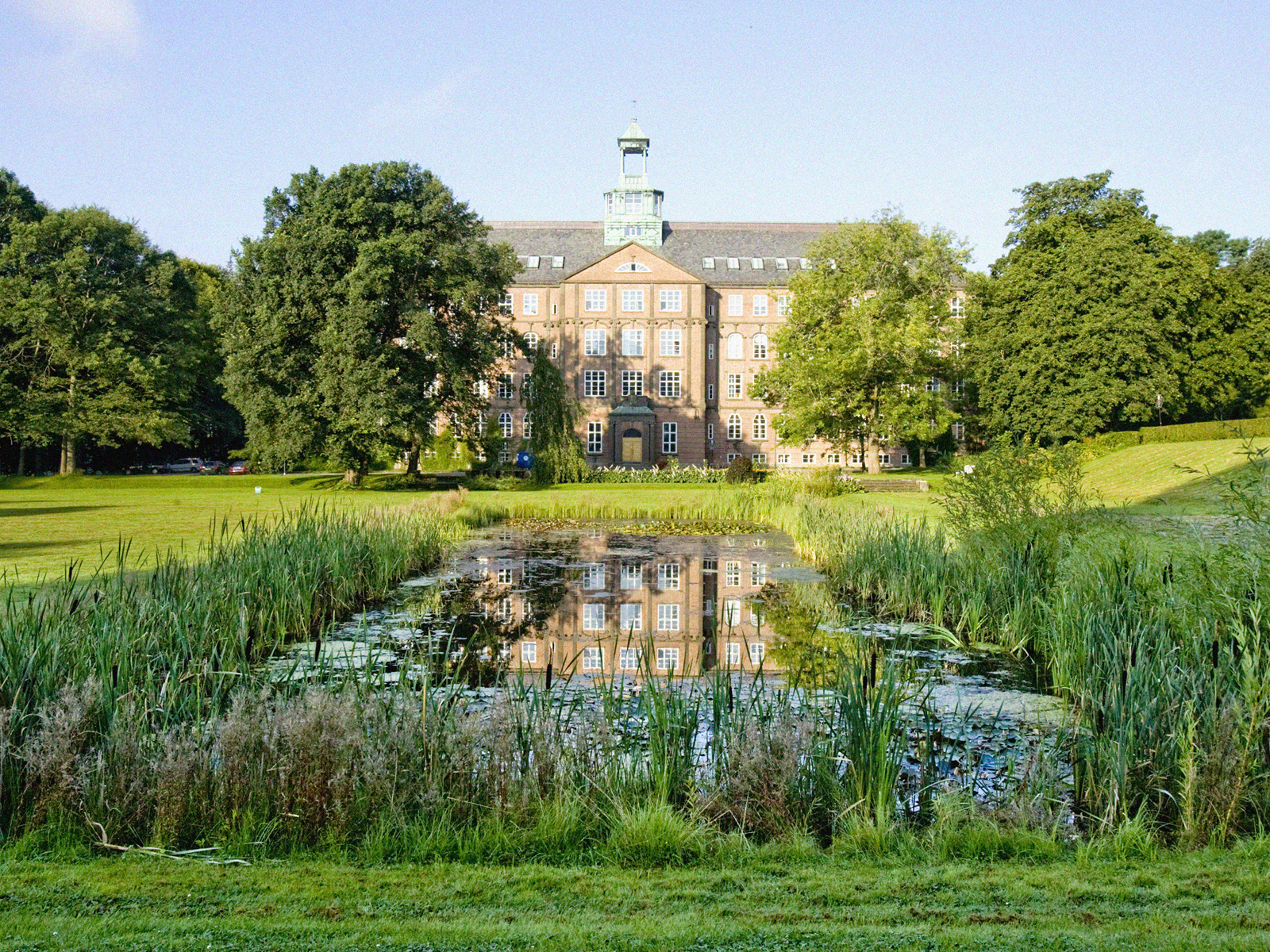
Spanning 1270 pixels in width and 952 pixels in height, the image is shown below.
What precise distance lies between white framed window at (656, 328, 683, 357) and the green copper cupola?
5.87 metres

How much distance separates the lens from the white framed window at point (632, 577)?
13.3 meters

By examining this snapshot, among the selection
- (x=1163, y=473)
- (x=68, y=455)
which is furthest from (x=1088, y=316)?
(x=68, y=455)

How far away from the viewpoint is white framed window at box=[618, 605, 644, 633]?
34.3 ft

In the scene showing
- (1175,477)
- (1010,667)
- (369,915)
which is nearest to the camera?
(369,915)

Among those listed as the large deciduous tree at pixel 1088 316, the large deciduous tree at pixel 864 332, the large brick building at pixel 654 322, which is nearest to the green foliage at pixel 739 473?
the large deciduous tree at pixel 864 332

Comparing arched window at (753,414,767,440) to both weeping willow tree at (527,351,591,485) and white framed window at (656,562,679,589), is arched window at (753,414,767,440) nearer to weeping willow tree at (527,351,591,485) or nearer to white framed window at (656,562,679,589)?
weeping willow tree at (527,351,591,485)

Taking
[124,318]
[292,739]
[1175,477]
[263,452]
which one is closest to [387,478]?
[263,452]

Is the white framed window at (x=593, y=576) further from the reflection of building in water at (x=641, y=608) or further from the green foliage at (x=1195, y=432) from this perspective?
the green foliage at (x=1195, y=432)

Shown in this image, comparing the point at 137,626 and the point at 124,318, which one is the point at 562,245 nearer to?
the point at 124,318

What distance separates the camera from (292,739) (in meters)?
4.74

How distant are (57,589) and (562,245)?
171 ft

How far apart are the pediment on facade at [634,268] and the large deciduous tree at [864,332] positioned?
1055cm

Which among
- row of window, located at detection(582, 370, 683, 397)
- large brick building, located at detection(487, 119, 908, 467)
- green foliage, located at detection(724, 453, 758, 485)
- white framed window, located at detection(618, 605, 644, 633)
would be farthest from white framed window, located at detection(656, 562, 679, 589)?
row of window, located at detection(582, 370, 683, 397)

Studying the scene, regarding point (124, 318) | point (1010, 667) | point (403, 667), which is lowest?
point (1010, 667)
